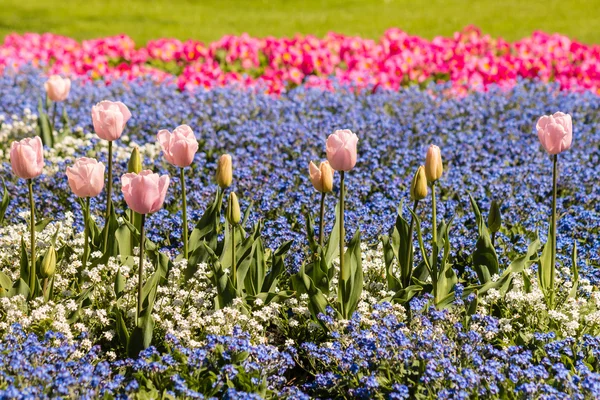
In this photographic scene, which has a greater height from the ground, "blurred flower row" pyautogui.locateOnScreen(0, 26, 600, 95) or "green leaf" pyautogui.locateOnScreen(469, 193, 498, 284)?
"blurred flower row" pyautogui.locateOnScreen(0, 26, 600, 95)

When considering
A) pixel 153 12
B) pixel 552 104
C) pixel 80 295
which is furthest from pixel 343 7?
pixel 80 295

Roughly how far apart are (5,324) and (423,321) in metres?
1.68

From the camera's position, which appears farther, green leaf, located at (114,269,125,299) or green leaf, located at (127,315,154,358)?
green leaf, located at (114,269,125,299)

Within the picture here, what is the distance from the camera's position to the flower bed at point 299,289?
280 centimetres

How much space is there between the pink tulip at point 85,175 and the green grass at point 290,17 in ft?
30.5

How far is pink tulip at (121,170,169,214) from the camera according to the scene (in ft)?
9.04

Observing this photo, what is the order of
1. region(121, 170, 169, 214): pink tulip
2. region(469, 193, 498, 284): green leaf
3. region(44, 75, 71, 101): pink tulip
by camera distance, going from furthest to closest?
region(44, 75, 71, 101): pink tulip
region(469, 193, 498, 284): green leaf
region(121, 170, 169, 214): pink tulip

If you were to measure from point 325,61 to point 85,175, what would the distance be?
5626 millimetres

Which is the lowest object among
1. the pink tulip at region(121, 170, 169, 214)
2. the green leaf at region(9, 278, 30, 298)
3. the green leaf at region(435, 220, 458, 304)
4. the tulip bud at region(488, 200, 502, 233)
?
the green leaf at region(9, 278, 30, 298)

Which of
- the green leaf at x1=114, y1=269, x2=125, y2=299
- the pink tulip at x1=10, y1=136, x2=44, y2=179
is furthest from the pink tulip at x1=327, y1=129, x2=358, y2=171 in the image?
the pink tulip at x1=10, y1=136, x2=44, y2=179

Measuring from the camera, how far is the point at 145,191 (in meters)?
2.76

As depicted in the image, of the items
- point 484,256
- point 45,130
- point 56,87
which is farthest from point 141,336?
point 45,130

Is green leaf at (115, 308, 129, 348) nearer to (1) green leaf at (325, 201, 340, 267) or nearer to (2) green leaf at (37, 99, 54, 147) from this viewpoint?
(1) green leaf at (325, 201, 340, 267)

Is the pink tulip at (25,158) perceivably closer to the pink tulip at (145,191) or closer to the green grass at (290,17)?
the pink tulip at (145,191)
